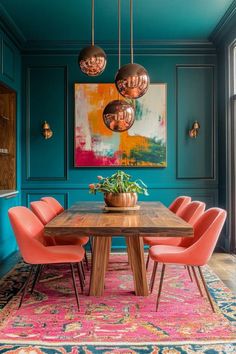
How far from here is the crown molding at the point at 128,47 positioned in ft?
18.2

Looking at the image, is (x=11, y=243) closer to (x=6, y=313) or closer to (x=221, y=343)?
(x=6, y=313)

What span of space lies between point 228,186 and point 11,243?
3.03 meters

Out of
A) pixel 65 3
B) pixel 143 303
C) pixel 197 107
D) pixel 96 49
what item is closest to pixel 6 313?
pixel 143 303

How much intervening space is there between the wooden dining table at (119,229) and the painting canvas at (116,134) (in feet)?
6.63

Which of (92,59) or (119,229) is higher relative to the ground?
(92,59)

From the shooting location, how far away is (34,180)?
5656mm

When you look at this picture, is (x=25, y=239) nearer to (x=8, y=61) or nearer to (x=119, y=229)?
(x=119, y=229)

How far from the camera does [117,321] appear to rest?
2.73m

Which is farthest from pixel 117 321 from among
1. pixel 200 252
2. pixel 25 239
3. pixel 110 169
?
pixel 110 169

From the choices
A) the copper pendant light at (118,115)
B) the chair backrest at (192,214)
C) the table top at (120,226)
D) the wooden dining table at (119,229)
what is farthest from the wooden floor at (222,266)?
the copper pendant light at (118,115)

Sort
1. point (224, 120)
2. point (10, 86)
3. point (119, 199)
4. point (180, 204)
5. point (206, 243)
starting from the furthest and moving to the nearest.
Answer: point (224, 120), point (10, 86), point (180, 204), point (119, 199), point (206, 243)

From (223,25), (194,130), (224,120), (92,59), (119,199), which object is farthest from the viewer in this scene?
(194,130)

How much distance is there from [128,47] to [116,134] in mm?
1305

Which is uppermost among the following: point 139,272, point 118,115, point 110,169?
point 118,115
